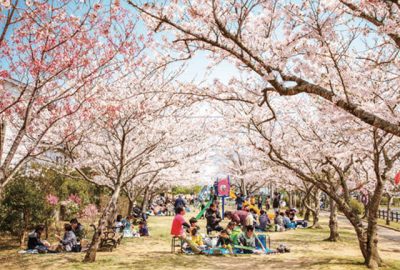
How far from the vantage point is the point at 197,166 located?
21906mm

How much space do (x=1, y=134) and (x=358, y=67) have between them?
8034 millimetres

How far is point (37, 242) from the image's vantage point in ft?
35.1

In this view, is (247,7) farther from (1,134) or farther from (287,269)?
(287,269)

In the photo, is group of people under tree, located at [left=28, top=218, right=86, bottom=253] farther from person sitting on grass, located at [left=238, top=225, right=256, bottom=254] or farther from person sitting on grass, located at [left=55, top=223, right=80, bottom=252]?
person sitting on grass, located at [left=238, top=225, right=256, bottom=254]

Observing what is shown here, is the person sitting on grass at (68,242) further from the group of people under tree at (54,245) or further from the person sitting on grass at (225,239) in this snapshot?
the person sitting on grass at (225,239)

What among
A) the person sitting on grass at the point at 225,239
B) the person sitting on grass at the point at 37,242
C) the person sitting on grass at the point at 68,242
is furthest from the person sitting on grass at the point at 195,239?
the person sitting on grass at the point at 37,242

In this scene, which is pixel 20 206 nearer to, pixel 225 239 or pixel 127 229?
pixel 127 229

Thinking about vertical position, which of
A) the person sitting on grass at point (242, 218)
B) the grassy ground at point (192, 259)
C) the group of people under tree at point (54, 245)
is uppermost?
the person sitting on grass at point (242, 218)

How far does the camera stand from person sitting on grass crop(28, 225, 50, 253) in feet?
34.3

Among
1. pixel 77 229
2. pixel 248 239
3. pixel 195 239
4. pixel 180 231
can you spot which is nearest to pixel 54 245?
pixel 77 229

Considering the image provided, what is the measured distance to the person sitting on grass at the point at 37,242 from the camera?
34.3ft

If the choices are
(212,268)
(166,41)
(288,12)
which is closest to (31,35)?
(166,41)

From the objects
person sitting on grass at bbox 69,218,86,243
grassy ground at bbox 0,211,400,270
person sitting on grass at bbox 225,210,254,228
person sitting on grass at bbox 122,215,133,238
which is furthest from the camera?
person sitting on grass at bbox 122,215,133,238

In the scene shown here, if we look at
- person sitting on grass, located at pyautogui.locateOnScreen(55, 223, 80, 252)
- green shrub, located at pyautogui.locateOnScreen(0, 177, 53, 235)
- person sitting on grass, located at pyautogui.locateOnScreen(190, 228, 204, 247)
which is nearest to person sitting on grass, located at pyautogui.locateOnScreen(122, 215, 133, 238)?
green shrub, located at pyautogui.locateOnScreen(0, 177, 53, 235)
